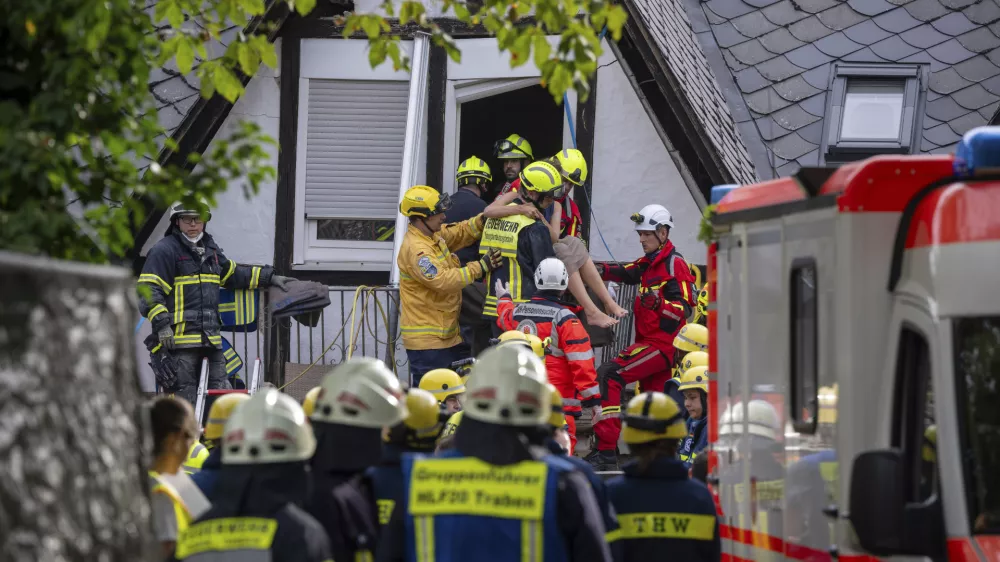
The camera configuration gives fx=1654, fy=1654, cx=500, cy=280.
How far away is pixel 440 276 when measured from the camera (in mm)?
12766

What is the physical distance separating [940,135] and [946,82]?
25.9 inches

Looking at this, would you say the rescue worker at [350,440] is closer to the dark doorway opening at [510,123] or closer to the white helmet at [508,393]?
the white helmet at [508,393]

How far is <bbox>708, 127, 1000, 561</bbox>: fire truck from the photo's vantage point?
512cm

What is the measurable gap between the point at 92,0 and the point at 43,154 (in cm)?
47

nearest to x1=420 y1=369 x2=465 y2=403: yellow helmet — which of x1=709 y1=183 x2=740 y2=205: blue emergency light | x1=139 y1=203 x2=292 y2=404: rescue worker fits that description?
x1=139 y1=203 x2=292 y2=404: rescue worker

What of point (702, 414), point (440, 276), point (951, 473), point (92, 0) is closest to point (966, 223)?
point (951, 473)

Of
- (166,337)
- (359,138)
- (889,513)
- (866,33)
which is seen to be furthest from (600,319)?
(889,513)

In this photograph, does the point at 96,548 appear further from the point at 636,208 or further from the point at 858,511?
the point at 636,208

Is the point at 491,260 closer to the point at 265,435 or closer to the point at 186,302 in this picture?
the point at 186,302

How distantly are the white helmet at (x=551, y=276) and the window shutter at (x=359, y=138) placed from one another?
277cm

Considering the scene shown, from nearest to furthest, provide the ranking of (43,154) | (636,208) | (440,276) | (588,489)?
(43,154)
(588,489)
(440,276)
(636,208)

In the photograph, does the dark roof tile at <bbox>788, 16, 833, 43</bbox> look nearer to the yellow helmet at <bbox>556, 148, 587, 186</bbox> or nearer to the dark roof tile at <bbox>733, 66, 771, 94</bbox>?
the dark roof tile at <bbox>733, 66, 771, 94</bbox>

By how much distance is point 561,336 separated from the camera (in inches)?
468

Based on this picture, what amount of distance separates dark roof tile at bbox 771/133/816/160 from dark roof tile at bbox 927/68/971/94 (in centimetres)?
133
